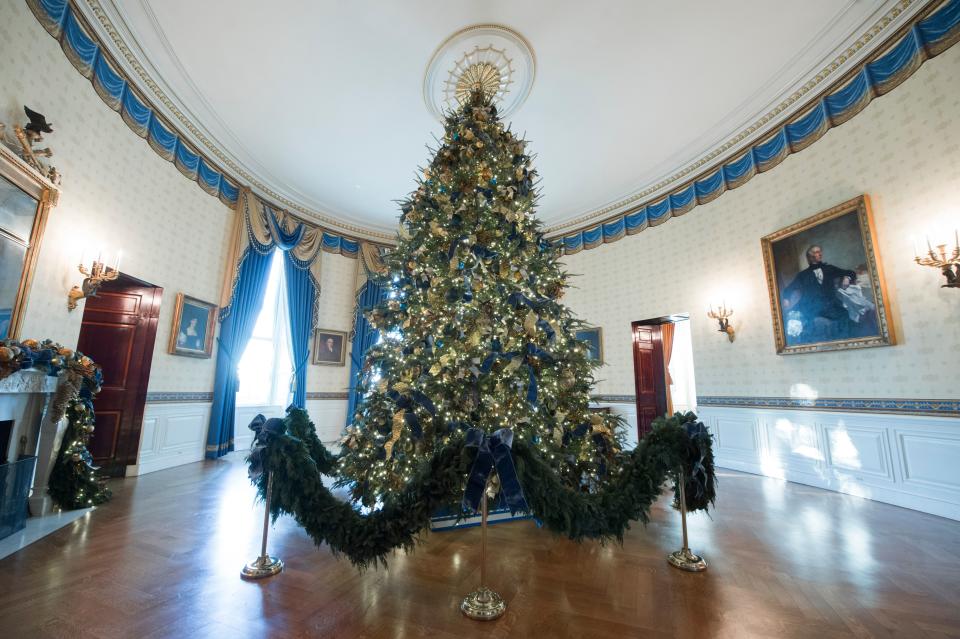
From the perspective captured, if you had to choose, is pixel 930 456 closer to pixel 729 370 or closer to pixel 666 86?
pixel 729 370

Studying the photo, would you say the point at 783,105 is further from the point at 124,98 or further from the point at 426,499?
the point at 124,98

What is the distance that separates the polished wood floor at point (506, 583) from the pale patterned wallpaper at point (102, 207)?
2296 mm

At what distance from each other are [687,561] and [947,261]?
3656 mm

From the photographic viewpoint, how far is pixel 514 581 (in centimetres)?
225

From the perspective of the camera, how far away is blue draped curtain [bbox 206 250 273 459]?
232 inches

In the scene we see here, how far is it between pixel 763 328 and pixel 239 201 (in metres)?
8.14

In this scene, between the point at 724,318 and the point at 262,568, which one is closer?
the point at 262,568

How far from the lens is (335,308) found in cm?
840

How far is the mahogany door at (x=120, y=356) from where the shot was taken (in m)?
4.63

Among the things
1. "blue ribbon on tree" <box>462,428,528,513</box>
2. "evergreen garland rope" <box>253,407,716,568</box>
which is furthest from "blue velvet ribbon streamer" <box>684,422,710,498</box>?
"blue ribbon on tree" <box>462,428,528,513</box>

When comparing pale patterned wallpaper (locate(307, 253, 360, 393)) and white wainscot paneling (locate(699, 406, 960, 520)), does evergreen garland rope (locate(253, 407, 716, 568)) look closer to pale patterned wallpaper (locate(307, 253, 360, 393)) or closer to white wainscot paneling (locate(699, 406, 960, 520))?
white wainscot paneling (locate(699, 406, 960, 520))

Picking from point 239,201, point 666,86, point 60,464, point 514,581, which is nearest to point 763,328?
point 666,86

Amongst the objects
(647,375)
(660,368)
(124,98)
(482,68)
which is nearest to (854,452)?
(647,375)

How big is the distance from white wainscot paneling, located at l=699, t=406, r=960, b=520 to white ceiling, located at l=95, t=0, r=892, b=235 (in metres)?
4.07
